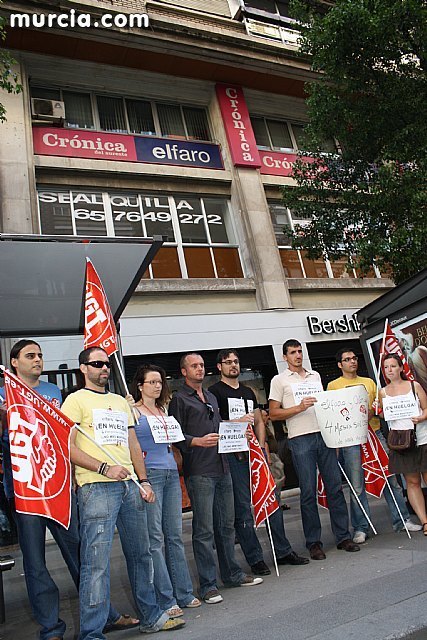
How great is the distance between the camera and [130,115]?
528 inches

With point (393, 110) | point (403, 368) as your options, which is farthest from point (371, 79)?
point (403, 368)

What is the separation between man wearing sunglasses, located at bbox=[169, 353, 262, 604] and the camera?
4180mm

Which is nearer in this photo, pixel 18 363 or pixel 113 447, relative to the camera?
pixel 113 447

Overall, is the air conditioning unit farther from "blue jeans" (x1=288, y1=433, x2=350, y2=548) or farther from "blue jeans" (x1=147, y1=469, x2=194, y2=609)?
"blue jeans" (x1=147, y1=469, x2=194, y2=609)

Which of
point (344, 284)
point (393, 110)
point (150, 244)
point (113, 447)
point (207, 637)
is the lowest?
point (207, 637)

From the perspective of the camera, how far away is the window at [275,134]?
14836mm

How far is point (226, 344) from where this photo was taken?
463 inches

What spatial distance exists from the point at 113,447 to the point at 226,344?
8.32 metres

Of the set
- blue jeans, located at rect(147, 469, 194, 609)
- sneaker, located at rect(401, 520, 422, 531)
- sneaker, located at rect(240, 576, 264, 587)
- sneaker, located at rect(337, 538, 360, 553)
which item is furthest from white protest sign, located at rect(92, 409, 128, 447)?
sneaker, located at rect(401, 520, 422, 531)

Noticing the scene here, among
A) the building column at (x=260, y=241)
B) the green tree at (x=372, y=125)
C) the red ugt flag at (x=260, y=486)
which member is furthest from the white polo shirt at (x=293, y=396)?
the building column at (x=260, y=241)

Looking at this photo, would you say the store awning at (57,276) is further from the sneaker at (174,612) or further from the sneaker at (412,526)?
the sneaker at (412,526)

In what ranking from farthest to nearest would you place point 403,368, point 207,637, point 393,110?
point 393,110, point 403,368, point 207,637

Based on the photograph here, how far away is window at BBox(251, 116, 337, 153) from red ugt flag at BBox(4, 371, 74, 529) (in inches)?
502

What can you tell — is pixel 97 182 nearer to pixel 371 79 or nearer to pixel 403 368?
pixel 371 79
